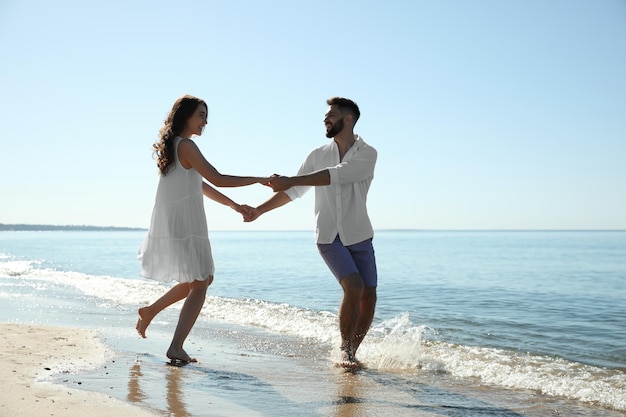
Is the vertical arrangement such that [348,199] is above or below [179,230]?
above

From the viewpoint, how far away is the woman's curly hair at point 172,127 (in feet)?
16.1

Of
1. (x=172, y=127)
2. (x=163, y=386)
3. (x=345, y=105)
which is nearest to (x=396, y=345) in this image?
(x=345, y=105)

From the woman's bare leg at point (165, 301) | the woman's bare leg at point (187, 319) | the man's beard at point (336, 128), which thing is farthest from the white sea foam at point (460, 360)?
the man's beard at point (336, 128)

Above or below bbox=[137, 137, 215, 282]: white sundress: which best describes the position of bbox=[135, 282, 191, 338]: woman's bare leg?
below

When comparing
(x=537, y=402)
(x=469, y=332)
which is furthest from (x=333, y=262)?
(x=469, y=332)

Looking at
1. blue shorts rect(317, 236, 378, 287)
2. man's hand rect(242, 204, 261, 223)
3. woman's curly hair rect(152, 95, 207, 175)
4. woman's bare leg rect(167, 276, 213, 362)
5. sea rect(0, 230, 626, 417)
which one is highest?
woman's curly hair rect(152, 95, 207, 175)

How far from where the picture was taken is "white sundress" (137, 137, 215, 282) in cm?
486

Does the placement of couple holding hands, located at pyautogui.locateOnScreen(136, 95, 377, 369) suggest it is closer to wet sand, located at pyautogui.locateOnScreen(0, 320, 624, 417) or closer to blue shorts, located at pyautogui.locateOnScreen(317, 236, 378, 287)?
blue shorts, located at pyautogui.locateOnScreen(317, 236, 378, 287)

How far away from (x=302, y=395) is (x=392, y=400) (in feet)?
1.83

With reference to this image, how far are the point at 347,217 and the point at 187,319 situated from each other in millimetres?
1497

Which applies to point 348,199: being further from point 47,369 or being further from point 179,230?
point 47,369

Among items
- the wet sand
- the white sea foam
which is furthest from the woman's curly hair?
the white sea foam

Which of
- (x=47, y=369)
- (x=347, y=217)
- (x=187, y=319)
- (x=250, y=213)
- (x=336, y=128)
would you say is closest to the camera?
(x=47, y=369)

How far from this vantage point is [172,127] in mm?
5000
